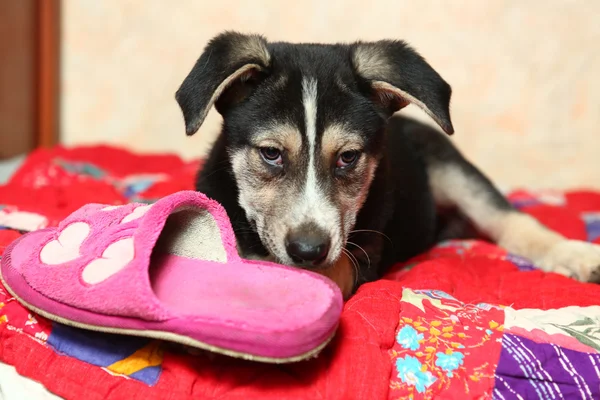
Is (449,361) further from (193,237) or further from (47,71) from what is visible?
(47,71)

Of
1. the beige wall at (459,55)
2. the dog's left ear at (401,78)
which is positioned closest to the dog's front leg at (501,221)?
the dog's left ear at (401,78)

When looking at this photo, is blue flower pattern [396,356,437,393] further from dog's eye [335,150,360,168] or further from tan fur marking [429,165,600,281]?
tan fur marking [429,165,600,281]

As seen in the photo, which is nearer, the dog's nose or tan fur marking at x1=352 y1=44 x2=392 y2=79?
the dog's nose

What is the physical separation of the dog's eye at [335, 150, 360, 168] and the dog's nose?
0.36 metres

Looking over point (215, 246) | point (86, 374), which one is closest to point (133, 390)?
point (86, 374)

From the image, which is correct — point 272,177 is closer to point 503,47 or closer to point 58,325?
point 58,325

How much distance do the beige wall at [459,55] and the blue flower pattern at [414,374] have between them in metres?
3.59

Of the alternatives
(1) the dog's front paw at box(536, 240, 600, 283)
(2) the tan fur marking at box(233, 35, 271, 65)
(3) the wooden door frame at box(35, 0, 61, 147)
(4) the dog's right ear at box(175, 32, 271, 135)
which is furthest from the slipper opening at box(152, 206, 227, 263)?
(3) the wooden door frame at box(35, 0, 61, 147)

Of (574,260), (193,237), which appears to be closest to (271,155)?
(193,237)

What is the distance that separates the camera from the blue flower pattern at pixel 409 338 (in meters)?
1.82

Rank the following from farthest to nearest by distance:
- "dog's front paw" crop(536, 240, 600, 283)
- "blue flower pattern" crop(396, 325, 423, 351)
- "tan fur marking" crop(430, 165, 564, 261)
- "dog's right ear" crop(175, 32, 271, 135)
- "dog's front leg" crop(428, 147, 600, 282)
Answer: "tan fur marking" crop(430, 165, 564, 261)
"dog's front leg" crop(428, 147, 600, 282)
"dog's front paw" crop(536, 240, 600, 283)
"dog's right ear" crop(175, 32, 271, 135)
"blue flower pattern" crop(396, 325, 423, 351)

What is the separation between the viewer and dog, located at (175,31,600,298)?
82.3 inches

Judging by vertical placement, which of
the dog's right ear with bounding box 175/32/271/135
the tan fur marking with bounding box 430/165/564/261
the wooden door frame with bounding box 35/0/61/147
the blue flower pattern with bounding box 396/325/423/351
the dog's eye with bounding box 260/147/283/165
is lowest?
the wooden door frame with bounding box 35/0/61/147

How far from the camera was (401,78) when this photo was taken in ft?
7.42
